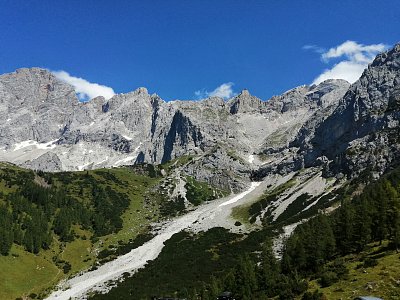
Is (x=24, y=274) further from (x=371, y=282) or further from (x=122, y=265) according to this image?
(x=371, y=282)

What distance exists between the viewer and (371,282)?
155 ft

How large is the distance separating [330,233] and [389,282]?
33.7 m

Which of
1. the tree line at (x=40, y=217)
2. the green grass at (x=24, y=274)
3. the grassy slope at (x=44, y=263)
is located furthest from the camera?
the tree line at (x=40, y=217)

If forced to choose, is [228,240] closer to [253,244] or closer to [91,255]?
[253,244]

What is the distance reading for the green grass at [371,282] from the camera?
4444 cm

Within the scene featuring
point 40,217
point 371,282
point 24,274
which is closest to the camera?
point 371,282

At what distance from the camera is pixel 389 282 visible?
151ft

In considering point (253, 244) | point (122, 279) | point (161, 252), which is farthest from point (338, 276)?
point (161, 252)

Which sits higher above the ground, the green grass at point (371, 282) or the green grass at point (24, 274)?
the green grass at point (24, 274)

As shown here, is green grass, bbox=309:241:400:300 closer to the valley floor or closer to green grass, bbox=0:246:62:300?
the valley floor

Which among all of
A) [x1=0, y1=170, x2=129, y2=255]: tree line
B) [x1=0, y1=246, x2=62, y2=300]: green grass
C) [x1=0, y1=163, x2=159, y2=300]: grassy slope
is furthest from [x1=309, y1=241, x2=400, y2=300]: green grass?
[x1=0, y1=170, x2=129, y2=255]: tree line

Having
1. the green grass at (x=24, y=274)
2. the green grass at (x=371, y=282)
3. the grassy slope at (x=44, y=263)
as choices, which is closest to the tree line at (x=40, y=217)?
the grassy slope at (x=44, y=263)

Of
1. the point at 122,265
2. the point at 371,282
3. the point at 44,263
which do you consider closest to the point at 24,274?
the point at 44,263

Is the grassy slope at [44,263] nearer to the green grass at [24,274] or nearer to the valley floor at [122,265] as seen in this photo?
the green grass at [24,274]
